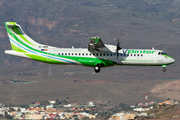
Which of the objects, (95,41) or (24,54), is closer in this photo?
(95,41)

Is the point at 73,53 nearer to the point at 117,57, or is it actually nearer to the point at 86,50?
the point at 86,50

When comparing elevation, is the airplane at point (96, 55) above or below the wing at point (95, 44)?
below

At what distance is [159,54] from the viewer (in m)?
69.6

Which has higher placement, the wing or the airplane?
the wing

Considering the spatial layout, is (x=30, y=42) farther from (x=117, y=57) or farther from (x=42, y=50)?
(x=117, y=57)

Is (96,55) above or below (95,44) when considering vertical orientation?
below

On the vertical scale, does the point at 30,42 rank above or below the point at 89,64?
above

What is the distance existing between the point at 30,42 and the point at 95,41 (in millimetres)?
14462

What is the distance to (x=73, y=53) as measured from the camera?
6938 centimetres

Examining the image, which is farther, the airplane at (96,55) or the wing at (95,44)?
the airplane at (96,55)

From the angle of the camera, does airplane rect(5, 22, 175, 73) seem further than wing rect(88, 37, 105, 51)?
Yes

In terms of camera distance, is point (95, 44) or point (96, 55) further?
point (96, 55)

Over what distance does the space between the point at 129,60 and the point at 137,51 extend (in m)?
2.37

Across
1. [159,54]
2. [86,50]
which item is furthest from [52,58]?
[159,54]
